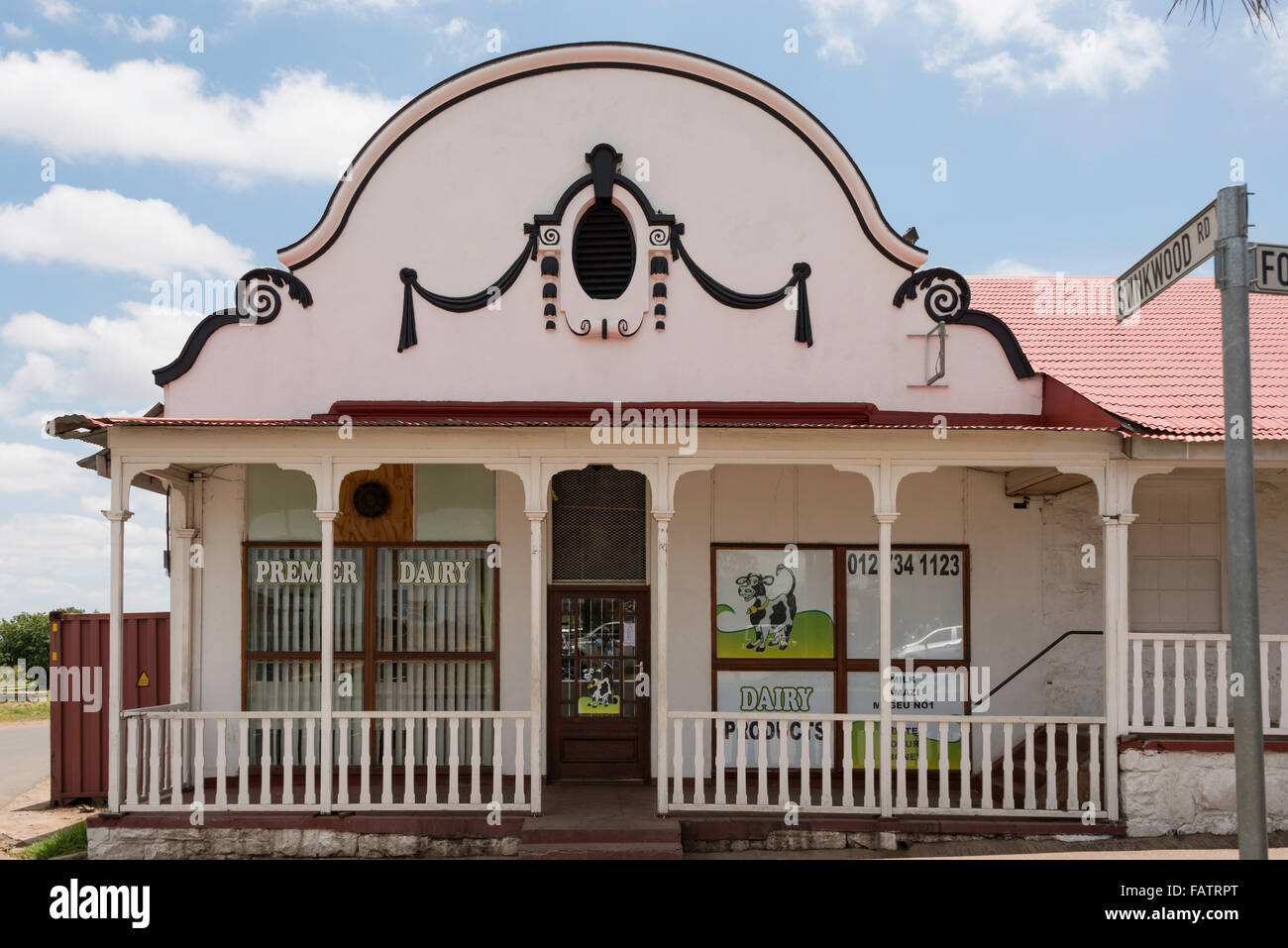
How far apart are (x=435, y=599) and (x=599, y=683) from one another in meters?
1.90

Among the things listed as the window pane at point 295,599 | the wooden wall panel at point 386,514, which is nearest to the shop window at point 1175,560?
the wooden wall panel at point 386,514

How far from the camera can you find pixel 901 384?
10.2m

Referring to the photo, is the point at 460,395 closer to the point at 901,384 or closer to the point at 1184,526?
Answer: the point at 901,384

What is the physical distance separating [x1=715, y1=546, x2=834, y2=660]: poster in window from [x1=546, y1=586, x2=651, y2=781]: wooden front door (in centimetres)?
86

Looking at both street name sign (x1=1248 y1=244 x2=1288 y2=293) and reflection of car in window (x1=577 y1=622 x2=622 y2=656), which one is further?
reflection of car in window (x1=577 y1=622 x2=622 y2=656)

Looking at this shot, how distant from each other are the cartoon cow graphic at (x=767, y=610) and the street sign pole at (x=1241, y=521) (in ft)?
18.0

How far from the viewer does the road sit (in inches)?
460

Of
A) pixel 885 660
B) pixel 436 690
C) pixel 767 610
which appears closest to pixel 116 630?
pixel 436 690

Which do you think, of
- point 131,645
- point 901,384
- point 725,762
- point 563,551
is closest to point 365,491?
point 563,551

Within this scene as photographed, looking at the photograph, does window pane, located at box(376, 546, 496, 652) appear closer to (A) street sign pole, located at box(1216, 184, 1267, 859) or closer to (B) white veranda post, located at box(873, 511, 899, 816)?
(B) white veranda post, located at box(873, 511, 899, 816)

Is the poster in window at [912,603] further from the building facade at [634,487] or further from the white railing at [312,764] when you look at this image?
the white railing at [312,764]

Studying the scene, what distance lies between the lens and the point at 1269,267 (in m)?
5.11

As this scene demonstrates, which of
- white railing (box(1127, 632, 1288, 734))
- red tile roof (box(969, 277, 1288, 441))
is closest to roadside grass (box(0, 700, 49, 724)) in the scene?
red tile roof (box(969, 277, 1288, 441))

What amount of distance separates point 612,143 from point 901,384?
3.86 metres
